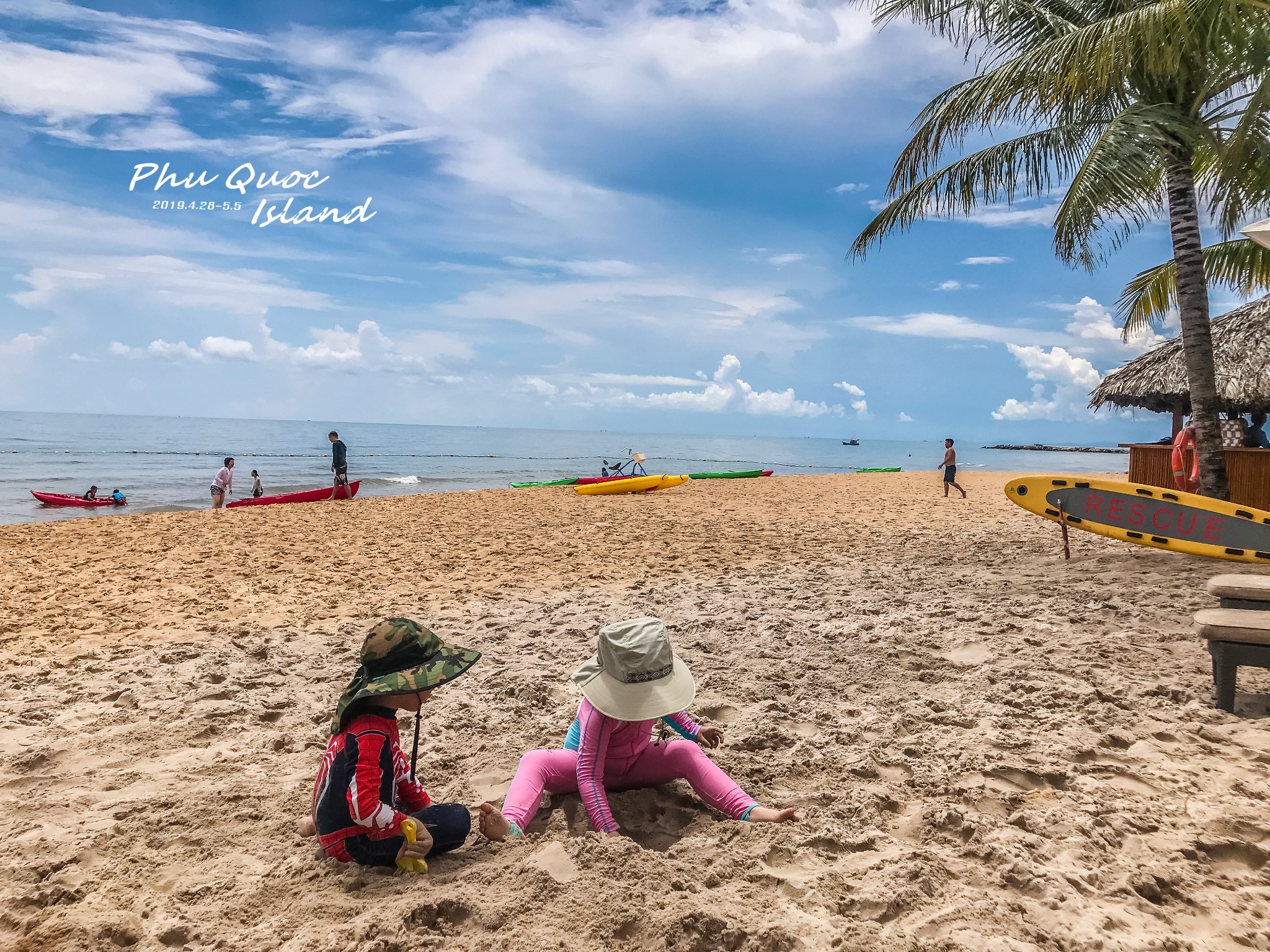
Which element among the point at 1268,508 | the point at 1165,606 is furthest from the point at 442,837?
the point at 1268,508

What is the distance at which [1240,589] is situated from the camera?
408 centimetres

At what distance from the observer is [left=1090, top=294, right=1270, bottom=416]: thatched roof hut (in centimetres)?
1274

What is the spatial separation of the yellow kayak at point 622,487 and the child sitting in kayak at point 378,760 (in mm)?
14724

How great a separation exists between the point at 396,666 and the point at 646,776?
1.17 meters

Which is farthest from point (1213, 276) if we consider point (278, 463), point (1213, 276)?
point (278, 463)

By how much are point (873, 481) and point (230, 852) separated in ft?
75.4

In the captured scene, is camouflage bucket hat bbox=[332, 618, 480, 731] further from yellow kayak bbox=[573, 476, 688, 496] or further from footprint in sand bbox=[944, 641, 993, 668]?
yellow kayak bbox=[573, 476, 688, 496]

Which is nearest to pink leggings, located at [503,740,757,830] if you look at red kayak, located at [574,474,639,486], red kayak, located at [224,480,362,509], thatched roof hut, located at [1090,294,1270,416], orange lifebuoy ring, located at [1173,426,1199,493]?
orange lifebuoy ring, located at [1173,426,1199,493]

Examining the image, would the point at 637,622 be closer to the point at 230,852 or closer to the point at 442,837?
the point at 442,837

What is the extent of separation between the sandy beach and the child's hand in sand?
0.23 metres

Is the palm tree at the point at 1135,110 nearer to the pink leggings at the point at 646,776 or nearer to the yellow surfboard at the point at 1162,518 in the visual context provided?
the yellow surfboard at the point at 1162,518

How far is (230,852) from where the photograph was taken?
8.81 feet

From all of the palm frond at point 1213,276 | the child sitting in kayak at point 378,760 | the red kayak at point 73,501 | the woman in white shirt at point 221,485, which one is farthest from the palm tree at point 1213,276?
the red kayak at point 73,501

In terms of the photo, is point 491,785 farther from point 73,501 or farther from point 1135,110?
point 73,501
